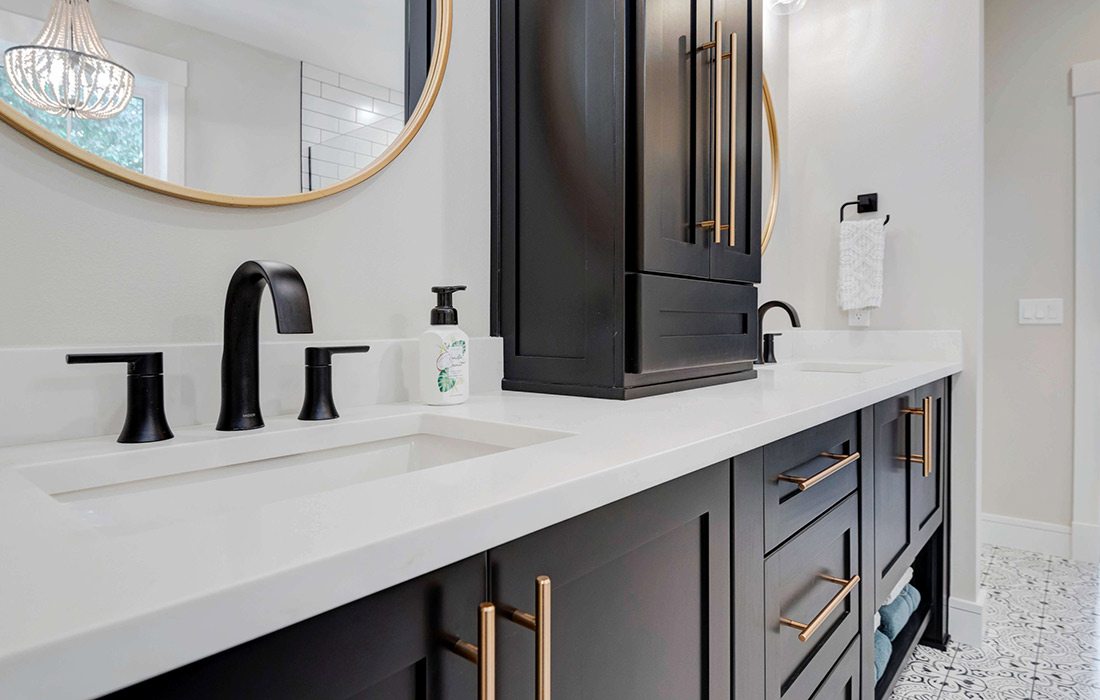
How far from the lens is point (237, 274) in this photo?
0.78 meters

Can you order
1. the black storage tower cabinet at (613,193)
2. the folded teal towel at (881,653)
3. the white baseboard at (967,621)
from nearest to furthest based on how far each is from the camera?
1. the black storage tower cabinet at (613,193)
2. the folded teal towel at (881,653)
3. the white baseboard at (967,621)

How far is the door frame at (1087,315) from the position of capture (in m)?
2.54

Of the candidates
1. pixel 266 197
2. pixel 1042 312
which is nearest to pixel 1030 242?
pixel 1042 312

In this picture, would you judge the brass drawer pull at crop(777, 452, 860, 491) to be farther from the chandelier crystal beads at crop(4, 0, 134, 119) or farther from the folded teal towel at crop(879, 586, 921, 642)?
the chandelier crystal beads at crop(4, 0, 134, 119)

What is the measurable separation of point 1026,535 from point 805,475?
2.43 metres

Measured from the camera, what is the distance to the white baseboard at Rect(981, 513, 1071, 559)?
2.62 meters

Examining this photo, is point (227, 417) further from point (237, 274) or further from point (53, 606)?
point (53, 606)

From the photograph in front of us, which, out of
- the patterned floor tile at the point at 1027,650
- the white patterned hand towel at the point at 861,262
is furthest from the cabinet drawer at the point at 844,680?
the white patterned hand towel at the point at 861,262

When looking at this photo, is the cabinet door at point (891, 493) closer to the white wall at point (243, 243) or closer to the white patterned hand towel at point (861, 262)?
the white patterned hand towel at point (861, 262)

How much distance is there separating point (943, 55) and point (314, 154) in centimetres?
203

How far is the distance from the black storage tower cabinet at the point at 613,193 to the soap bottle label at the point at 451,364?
0.71 feet

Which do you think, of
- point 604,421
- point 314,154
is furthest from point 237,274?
point 604,421

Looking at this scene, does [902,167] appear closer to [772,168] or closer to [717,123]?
[772,168]

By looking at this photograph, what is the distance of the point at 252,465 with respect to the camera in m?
0.77
